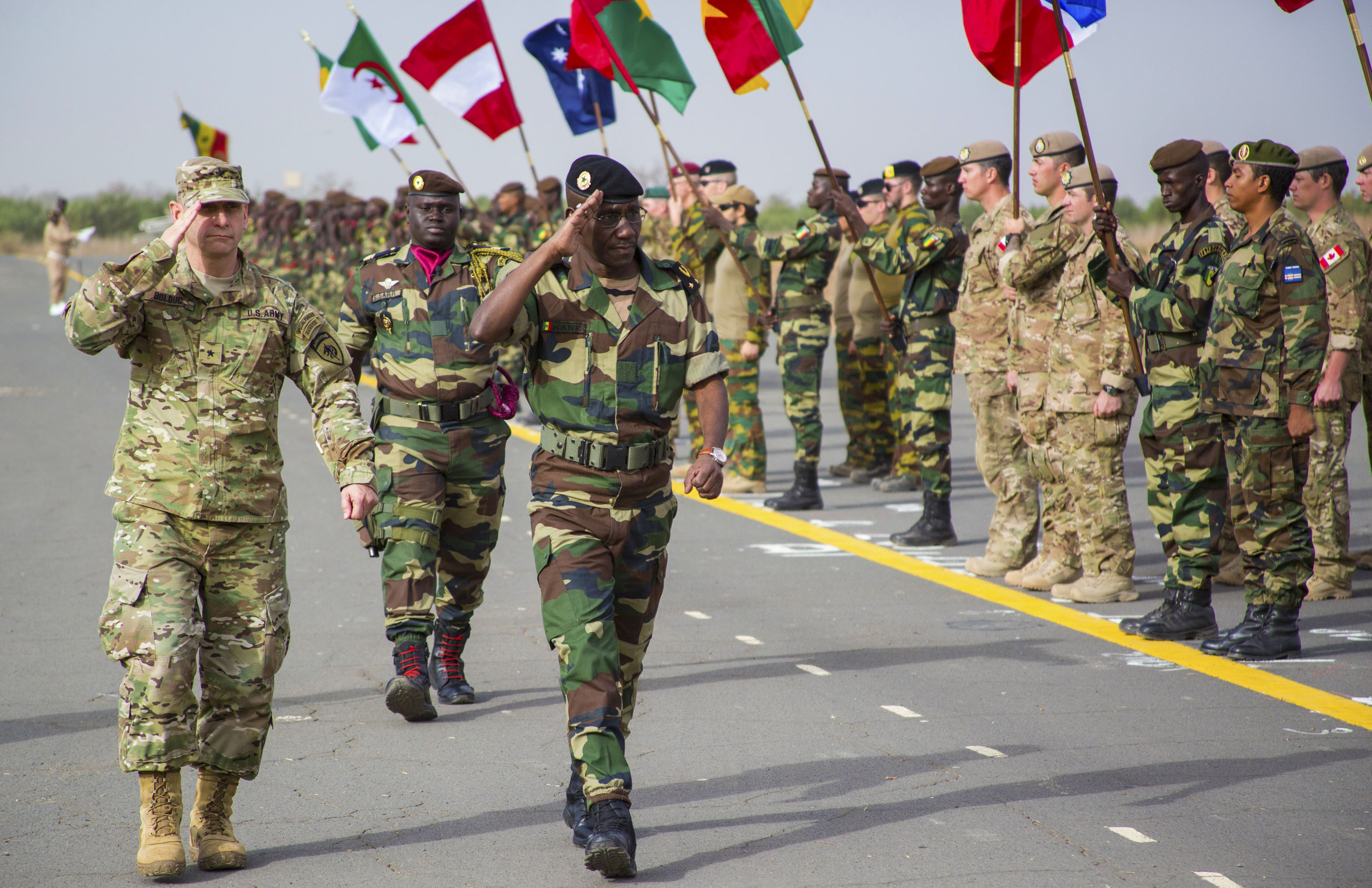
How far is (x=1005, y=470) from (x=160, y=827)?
5.98 m

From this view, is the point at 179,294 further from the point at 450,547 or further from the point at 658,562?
the point at 450,547

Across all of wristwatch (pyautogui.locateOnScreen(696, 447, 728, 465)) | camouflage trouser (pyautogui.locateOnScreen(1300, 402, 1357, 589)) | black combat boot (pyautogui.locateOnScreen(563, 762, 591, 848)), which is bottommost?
black combat boot (pyautogui.locateOnScreen(563, 762, 591, 848))

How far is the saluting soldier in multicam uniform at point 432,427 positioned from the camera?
6.13 meters

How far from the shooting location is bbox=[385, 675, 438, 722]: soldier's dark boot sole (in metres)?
5.84

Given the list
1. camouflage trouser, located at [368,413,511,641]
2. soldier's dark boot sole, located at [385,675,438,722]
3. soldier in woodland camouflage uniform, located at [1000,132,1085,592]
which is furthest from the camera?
soldier in woodland camouflage uniform, located at [1000,132,1085,592]

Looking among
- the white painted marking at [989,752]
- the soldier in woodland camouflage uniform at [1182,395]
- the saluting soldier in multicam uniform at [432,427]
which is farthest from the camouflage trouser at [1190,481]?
the saluting soldier in multicam uniform at [432,427]

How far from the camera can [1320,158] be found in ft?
27.8

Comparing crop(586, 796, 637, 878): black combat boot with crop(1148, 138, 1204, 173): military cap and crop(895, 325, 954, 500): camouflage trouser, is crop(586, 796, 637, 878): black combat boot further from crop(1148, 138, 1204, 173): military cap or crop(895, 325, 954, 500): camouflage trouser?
crop(895, 325, 954, 500): camouflage trouser

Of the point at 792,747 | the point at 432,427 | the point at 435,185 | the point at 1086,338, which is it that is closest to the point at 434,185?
the point at 435,185

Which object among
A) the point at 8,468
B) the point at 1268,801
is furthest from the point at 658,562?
the point at 8,468

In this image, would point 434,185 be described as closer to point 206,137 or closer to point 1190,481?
point 1190,481

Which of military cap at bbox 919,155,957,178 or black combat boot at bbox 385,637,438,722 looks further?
military cap at bbox 919,155,957,178

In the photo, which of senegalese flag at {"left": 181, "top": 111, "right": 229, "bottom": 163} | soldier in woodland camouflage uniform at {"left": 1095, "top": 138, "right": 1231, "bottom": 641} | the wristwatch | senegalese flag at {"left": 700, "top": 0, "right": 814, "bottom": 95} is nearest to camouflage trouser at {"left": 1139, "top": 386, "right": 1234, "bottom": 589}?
soldier in woodland camouflage uniform at {"left": 1095, "top": 138, "right": 1231, "bottom": 641}

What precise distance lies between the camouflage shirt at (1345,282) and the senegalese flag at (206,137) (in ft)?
49.8
